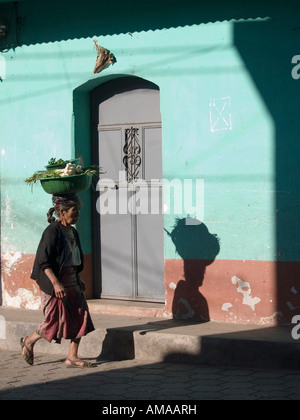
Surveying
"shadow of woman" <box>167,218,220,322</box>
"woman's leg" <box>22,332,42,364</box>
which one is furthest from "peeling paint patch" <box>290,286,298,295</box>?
"woman's leg" <box>22,332,42,364</box>

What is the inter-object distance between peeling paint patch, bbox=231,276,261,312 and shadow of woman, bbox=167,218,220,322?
0.35 meters

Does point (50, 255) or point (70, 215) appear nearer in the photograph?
point (50, 255)

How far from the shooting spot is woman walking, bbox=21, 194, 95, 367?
297 inches

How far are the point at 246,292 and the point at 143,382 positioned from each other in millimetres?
1763

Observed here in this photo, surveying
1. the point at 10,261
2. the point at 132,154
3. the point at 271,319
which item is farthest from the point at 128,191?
the point at 271,319

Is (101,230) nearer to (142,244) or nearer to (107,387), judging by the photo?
(142,244)

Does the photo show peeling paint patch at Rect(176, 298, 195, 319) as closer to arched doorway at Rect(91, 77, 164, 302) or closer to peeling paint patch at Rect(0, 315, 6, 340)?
arched doorway at Rect(91, 77, 164, 302)

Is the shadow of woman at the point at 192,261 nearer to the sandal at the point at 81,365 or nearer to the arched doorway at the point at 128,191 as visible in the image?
the arched doorway at the point at 128,191

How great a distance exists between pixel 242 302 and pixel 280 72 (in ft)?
7.63

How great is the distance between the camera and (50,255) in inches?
296

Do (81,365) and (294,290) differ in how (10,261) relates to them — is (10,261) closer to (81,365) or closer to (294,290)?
(81,365)

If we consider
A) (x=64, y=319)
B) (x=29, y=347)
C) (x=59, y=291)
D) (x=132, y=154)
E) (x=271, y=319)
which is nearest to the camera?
(x=59, y=291)
